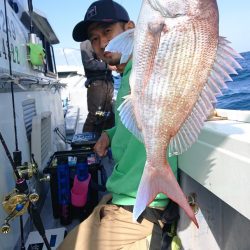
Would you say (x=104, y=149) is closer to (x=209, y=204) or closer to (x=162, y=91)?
(x=209, y=204)

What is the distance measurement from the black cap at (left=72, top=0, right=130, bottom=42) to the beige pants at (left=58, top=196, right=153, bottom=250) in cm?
118

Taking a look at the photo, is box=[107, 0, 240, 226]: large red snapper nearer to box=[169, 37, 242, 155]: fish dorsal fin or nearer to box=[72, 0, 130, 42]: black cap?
box=[169, 37, 242, 155]: fish dorsal fin

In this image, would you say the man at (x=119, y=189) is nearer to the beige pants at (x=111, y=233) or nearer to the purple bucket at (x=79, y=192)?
the beige pants at (x=111, y=233)

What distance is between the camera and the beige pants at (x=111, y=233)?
6.11 feet

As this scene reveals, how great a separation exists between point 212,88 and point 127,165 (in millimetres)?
946

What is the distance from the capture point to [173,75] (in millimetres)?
1036

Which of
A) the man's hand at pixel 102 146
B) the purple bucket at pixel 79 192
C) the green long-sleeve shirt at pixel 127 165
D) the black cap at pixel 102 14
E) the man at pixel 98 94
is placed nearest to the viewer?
the green long-sleeve shirt at pixel 127 165

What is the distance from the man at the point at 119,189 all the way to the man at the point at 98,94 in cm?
276

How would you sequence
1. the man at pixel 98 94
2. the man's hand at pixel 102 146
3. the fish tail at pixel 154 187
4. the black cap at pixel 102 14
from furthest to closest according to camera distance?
the man at pixel 98 94
the man's hand at pixel 102 146
the black cap at pixel 102 14
the fish tail at pixel 154 187

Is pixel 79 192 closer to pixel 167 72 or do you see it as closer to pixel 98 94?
pixel 167 72

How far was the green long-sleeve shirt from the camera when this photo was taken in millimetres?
1785

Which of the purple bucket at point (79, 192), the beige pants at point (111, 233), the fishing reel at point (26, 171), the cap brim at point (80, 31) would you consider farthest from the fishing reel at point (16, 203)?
the cap brim at point (80, 31)

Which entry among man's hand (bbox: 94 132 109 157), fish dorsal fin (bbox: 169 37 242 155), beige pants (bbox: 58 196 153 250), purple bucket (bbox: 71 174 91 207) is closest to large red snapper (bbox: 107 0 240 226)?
fish dorsal fin (bbox: 169 37 242 155)

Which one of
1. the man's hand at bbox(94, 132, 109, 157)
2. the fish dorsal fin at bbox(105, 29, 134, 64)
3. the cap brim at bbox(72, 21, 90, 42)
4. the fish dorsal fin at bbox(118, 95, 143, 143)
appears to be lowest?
the man's hand at bbox(94, 132, 109, 157)
